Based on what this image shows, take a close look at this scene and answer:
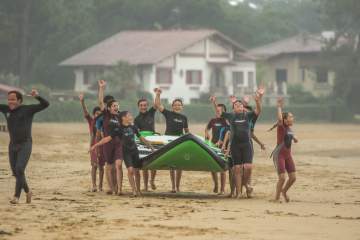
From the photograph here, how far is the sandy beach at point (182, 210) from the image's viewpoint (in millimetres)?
13133

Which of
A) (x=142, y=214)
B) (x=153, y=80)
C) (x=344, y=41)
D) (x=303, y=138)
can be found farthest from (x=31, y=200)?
(x=344, y=41)

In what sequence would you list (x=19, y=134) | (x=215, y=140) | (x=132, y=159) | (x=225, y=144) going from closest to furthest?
1. (x=19, y=134)
2. (x=132, y=159)
3. (x=225, y=144)
4. (x=215, y=140)

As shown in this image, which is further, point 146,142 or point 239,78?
point 239,78

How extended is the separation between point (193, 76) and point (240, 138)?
56185mm

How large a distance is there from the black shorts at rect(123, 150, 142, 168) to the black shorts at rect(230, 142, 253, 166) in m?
1.52

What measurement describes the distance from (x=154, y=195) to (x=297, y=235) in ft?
18.4

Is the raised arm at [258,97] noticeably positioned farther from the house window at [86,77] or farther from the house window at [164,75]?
the house window at [86,77]

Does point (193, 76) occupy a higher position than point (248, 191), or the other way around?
point (193, 76)

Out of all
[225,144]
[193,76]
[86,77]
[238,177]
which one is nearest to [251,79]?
[193,76]

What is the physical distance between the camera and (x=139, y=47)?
7406cm

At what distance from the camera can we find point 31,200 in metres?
16.5

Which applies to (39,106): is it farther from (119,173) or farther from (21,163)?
(119,173)

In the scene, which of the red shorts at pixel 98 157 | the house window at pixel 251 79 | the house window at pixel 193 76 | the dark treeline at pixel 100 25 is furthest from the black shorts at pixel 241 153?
the house window at pixel 251 79

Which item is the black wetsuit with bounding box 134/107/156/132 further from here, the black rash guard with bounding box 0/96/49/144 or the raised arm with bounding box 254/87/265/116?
the black rash guard with bounding box 0/96/49/144
